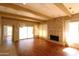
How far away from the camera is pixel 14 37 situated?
5879mm

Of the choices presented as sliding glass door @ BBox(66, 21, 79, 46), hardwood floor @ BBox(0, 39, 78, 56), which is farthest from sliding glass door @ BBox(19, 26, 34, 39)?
sliding glass door @ BBox(66, 21, 79, 46)

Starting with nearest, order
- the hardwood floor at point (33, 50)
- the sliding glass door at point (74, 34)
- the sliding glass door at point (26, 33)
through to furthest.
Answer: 1. the sliding glass door at point (74, 34)
2. the hardwood floor at point (33, 50)
3. the sliding glass door at point (26, 33)

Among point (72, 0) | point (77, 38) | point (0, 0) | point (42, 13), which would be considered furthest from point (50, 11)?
point (0, 0)

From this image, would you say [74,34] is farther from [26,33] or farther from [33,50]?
[26,33]

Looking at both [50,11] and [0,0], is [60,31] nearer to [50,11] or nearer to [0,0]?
[50,11]

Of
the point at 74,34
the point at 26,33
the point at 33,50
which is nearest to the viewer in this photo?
the point at 74,34

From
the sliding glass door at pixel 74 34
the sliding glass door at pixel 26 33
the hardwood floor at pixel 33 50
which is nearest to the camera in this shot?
the sliding glass door at pixel 74 34

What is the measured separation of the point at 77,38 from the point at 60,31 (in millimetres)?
2978

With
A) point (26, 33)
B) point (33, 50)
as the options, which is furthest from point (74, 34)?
point (26, 33)

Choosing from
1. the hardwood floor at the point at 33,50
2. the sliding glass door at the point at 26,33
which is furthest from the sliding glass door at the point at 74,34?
the sliding glass door at the point at 26,33

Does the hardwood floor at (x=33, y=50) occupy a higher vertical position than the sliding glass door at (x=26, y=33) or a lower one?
lower

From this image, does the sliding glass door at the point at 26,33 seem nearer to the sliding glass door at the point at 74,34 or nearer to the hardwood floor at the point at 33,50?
the hardwood floor at the point at 33,50

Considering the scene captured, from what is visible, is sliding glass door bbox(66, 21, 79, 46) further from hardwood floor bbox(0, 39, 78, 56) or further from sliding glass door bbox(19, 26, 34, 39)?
sliding glass door bbox(19, 26, 34, 39)

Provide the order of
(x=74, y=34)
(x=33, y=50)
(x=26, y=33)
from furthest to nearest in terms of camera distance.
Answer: (x=26, y=33) < (x=33, y=50) < (x=74, y=34)
